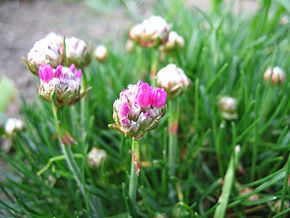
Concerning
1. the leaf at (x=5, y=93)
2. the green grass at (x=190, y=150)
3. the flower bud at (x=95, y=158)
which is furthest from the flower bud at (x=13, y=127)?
the leaf at (x=5, y=93)

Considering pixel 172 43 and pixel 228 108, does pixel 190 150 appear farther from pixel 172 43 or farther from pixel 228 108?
pixel 172 43

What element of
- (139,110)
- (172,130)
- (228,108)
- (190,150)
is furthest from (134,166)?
(228,108)

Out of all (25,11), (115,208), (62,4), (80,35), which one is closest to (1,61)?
(80,35)

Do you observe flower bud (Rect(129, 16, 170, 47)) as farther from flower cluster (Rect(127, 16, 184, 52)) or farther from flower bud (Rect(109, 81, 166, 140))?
flower bud (Rect(109, 81, 166, 140))

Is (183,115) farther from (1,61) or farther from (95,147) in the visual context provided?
(1,61)

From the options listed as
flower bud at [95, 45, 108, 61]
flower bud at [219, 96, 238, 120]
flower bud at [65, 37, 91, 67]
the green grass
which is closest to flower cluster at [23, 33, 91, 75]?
flower bud at [65, 37, 91, 67]

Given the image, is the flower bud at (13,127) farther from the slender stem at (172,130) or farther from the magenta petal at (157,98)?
the magenta petal at (157,98)
